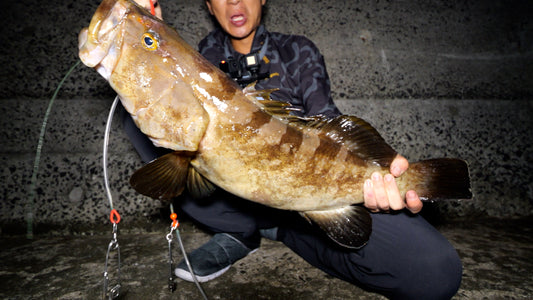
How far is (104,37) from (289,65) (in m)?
1.49

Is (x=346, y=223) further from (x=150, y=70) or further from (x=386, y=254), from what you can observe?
(x=150, y=70)

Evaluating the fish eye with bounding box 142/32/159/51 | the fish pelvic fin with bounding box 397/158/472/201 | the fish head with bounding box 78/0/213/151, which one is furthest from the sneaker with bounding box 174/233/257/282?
the fish eye with bounding box 142/32/159/51

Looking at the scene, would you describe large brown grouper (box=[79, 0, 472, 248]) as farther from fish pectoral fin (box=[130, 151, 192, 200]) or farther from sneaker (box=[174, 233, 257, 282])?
sneaker (box=[174, 233, 257, 282])

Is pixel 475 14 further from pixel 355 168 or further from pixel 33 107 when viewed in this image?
pixel 33 107

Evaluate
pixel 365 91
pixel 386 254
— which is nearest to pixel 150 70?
pixel 386 254

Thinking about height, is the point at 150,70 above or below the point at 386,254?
above

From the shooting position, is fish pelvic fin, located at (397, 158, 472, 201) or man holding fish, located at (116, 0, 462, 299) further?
man holding fish, located at (116, 0, 462, 299)

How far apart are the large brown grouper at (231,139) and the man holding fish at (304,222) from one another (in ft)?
0.42

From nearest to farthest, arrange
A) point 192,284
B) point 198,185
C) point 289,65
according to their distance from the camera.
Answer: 1. point 198,185
2. point 192,284
3. point 289,65

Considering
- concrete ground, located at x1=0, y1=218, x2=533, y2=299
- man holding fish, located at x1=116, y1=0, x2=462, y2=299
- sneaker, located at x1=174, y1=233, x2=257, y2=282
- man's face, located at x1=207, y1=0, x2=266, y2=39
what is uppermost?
man's face, located at x1=207, y1=0, x2=266, y2=39

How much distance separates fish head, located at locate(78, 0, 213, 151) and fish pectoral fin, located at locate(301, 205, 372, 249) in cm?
79

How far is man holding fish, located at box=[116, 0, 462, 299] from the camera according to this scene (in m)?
1.59

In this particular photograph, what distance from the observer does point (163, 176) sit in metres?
1.31

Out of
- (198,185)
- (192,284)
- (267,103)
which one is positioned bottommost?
(192,284)
